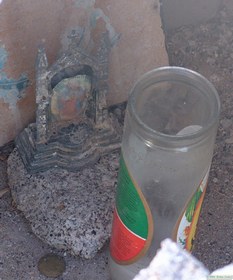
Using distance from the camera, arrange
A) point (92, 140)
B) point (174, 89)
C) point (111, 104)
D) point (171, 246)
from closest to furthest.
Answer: point (174, 89) → point (171, 246) → point (92, 140) → point (111, 104)

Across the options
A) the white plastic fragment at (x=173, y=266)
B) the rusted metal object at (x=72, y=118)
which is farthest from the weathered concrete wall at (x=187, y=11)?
the white plastic fragment at (x=173, y=266)

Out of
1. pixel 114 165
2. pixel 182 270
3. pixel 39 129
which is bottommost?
pixel 182 270

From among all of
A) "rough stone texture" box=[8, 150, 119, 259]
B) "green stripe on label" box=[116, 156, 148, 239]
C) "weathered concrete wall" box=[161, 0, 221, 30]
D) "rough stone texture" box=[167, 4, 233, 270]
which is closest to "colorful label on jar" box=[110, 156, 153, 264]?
"green stripe on label" box=[116, 156, 148, 239]

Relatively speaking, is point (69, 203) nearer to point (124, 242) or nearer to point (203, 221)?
point (124, 242)

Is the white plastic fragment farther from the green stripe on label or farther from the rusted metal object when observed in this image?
the rusted metal object

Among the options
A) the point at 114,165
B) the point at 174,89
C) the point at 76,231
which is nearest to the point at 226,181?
the point at 114,165

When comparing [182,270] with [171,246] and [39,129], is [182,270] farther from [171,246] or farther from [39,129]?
[39,129]
